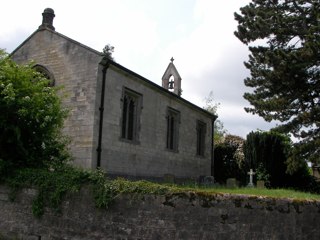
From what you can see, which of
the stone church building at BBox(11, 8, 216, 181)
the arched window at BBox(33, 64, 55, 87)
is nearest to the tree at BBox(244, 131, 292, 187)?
the stone church building at BBox(11, 8, 216, 181)

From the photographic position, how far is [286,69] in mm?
15992

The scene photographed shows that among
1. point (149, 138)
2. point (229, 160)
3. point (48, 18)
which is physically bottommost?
point (229, 160)

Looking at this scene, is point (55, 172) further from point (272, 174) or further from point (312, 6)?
point (272, 174)

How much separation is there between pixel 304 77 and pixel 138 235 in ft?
36.2

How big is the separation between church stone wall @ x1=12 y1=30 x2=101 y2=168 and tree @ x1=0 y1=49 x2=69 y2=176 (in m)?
2.98

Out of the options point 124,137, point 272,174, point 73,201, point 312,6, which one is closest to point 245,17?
point 312,6

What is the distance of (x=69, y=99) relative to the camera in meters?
16.6

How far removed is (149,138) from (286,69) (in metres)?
7.10

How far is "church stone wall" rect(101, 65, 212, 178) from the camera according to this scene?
16469 mm

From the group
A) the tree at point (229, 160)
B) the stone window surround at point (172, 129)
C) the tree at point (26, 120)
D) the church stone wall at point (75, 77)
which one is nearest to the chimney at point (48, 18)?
the church stone wall at point (75, 77)

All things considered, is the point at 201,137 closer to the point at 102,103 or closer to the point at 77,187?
the point at 102,103

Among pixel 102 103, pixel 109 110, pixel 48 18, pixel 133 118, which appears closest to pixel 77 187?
pixel 102 103

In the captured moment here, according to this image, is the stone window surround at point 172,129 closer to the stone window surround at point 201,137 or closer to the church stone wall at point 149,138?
the church stone wall at point 149,138

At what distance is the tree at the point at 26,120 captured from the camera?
10.8 meters
